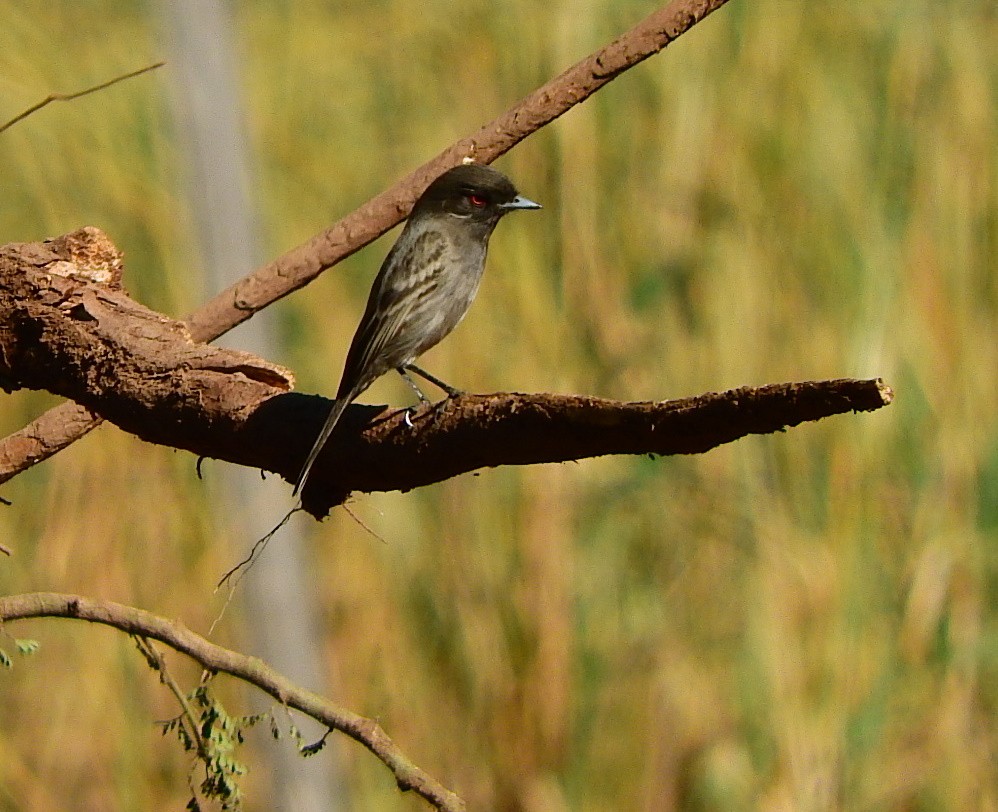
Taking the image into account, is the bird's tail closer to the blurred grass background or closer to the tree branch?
the tree branch

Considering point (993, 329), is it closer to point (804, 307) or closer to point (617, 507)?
point (804, 307)

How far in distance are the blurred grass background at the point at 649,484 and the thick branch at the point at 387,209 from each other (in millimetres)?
2595

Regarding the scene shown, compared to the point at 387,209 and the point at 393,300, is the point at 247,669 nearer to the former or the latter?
the point at 387,209

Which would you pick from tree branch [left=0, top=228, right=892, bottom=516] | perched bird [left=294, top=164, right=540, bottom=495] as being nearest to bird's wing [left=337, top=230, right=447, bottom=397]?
perched bird [left=294, top=164, right=540, bottom=495]

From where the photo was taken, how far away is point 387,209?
10.2 ft

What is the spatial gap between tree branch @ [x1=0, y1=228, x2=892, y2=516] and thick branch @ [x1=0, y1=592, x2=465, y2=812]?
11.6 inches

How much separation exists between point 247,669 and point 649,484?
11.8 feet

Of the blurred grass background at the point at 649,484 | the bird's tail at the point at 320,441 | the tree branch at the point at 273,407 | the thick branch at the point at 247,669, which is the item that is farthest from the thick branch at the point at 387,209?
the blurred grass background at the point at 649,484

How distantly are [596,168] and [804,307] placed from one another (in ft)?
3.31

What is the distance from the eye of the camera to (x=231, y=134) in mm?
5977

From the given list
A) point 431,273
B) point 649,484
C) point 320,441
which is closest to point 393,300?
point 431,273

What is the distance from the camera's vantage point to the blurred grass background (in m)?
5.45

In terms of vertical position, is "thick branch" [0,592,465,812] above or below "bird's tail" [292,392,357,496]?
below

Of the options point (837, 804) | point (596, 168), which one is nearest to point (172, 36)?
point (596, 168)
